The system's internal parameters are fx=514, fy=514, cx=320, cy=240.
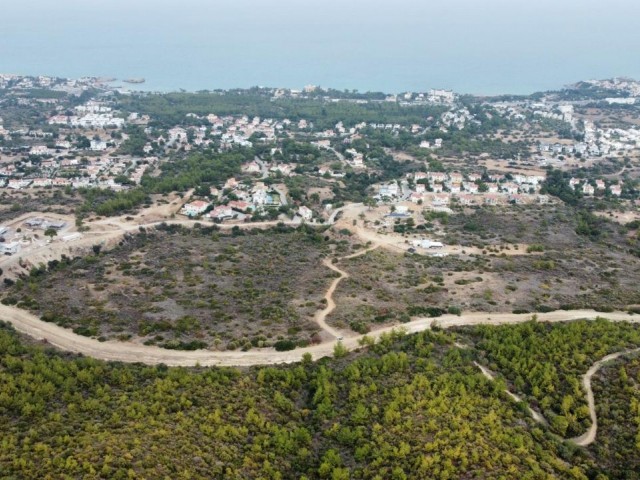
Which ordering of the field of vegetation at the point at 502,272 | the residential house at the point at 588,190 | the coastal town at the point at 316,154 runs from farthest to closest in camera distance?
the residential house at the point at 588,190 < the coastal town at the point at 316,154 < the field of vegetation at the point at 502,272

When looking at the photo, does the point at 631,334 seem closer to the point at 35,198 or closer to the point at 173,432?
the point at 173,432

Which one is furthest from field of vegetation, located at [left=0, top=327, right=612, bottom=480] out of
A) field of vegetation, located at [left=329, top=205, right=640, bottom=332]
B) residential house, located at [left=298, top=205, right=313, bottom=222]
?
residential house, located at [left=298, top=205, right=313, bottom=222]

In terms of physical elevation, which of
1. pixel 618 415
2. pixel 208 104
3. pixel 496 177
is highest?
pixel 208 104

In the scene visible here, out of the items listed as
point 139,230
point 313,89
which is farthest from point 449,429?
point 313,89

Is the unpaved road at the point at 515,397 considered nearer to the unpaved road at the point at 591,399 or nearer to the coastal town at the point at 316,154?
the unpaved road at the point at 591,399

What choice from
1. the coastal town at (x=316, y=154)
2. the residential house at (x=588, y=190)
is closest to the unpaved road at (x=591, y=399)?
the coastal town at (x=316, y=154)

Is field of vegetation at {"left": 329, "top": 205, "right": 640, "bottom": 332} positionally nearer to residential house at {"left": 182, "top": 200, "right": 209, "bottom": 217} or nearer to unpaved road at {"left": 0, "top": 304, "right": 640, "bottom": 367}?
unpaved road at {"left": 0, "top": 304, "right": 640, "bottom": 367}
